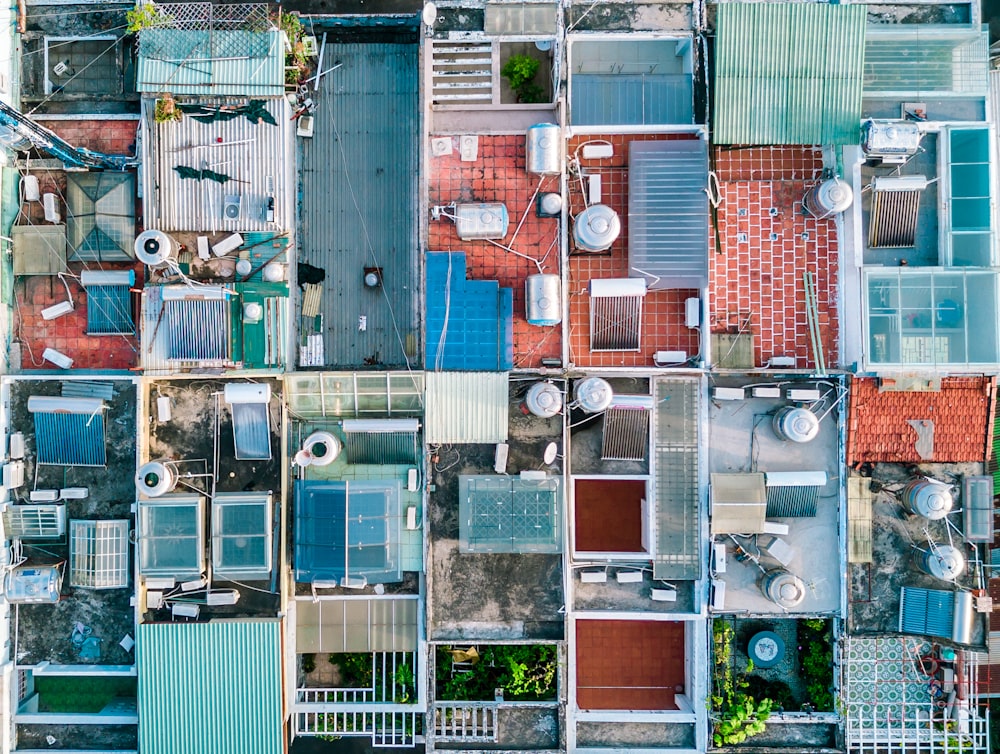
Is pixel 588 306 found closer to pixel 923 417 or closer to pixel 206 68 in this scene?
pixel 923 417

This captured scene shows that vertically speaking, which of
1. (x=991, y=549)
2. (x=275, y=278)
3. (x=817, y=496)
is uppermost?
(x=275, y=278)

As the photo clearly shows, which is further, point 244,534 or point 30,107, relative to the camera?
point 30,107

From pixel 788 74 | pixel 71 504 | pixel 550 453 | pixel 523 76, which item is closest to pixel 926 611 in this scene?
pixel 550 453

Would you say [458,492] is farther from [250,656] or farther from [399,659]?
[250,656]

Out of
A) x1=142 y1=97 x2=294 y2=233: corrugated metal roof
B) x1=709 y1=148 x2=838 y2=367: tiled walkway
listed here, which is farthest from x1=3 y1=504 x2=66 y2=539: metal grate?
x1=709 y1=148 x2=838 y2=367: tiled walkway

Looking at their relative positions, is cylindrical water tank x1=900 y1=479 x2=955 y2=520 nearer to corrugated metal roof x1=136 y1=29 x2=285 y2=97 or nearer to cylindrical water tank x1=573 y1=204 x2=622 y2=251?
cylindrical water tank x1=573 y1=204 x2=622 y2=251

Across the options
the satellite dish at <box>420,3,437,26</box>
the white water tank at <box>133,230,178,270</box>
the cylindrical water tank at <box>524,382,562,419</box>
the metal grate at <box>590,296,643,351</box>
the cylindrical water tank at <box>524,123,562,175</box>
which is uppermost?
the satellite dish at <box>420,3,437,26</box>

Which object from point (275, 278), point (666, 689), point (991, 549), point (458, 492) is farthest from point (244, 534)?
point (991, 549)
